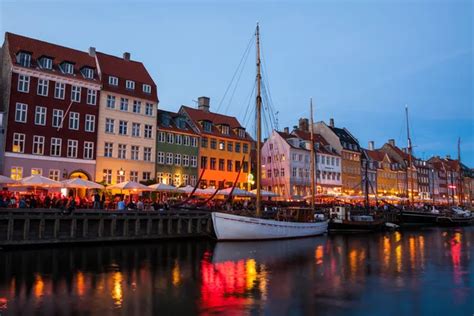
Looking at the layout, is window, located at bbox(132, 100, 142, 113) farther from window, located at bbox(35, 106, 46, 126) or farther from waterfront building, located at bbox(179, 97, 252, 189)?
window, located at bbox(35, 106, 46, 126)

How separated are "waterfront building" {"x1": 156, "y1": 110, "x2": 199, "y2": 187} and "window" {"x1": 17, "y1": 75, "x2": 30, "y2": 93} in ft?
50.4

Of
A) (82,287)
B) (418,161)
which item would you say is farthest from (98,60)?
(418,161)

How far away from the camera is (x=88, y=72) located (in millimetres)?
47250

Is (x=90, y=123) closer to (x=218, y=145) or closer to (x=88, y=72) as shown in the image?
(x=88, y=72)

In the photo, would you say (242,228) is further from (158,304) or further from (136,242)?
(158,304)

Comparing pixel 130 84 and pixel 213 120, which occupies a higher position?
pixel 130 84

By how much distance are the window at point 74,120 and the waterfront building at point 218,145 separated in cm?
1650

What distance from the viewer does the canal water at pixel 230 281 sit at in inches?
566

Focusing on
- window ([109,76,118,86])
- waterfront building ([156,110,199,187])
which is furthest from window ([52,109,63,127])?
waterfront building ([156,110,199,187])

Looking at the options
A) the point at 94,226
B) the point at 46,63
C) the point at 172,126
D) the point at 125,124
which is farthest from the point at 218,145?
the point at 94,226

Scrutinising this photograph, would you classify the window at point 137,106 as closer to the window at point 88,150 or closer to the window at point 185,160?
the window at point 88,150

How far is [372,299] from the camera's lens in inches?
630

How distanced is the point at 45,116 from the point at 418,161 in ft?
315

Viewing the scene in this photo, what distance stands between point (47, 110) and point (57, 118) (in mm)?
1211
